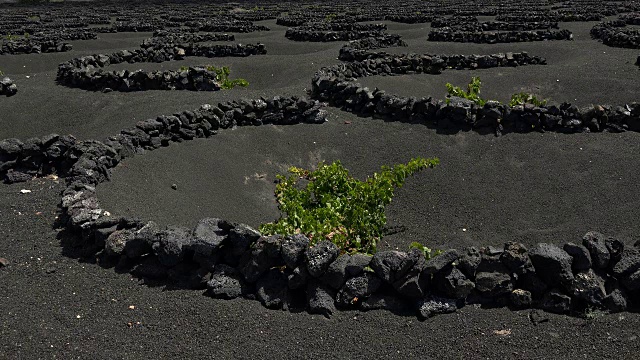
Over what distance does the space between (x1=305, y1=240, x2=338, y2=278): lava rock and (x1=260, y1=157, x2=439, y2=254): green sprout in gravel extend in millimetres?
1281

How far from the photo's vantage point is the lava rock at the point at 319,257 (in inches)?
315

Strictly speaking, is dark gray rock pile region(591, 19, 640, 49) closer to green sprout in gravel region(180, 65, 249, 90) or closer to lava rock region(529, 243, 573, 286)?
green sprout in gravel region(180, 65, 249, 90)

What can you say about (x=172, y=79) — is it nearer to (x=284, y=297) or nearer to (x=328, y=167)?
(x=328, y=167)

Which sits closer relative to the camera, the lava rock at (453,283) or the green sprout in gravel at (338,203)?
the lava rock at (453,283)

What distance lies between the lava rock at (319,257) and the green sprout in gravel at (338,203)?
128 centimetres

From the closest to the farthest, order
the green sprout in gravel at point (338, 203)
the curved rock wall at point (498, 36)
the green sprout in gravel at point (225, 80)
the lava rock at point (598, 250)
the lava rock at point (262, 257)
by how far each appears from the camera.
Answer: the lava rock at point (598, 250)
the lava rock at point (262, 257)
the green sprout in gravel at point (338, 203)
the green sprout in gravel at point (225, 80)
the curved rock wall at point (498, 36)

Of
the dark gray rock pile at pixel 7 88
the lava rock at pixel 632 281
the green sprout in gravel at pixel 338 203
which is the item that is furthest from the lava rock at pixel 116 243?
the dark gray rock pile at pixel 7 88

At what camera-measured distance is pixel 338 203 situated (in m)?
12.3

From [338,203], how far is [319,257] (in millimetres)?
4309

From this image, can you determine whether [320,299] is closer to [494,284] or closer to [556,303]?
[494,284]

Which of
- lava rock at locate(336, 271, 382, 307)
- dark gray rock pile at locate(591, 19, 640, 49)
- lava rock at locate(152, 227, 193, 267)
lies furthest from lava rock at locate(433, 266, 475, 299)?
dark gray rock pile at locate(591, 19, 640, 49)

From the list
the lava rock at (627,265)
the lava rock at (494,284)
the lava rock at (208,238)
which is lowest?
the lava rock at (494,284)

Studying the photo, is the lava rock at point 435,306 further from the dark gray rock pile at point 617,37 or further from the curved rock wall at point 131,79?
the dark gray rock pile at point 617,37

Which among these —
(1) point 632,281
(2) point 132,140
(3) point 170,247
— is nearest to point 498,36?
(2) point 132,140
